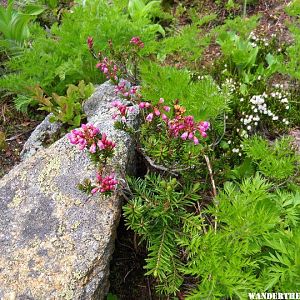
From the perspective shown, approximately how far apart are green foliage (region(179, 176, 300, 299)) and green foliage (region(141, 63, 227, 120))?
0.77 meters

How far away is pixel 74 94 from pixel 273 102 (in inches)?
75.9

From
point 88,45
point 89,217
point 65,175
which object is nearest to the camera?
point 89,217

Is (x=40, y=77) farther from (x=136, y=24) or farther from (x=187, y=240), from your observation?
(x=187, y=240)

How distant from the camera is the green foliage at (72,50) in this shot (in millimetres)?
3967

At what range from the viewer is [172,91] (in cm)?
328

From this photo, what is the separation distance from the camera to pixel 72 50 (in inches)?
162

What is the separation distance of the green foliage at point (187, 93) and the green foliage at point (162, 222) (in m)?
0.70

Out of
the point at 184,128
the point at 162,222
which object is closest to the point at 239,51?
the point at 184,128

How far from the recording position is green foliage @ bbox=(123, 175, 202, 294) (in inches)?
102

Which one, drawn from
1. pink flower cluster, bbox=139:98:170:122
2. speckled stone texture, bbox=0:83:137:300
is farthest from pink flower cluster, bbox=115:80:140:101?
pink flower cluster, bbox=139:98:170:122

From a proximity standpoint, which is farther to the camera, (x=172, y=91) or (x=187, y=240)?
(x=172, y=91)

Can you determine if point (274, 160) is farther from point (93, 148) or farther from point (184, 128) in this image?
point (93, 148)

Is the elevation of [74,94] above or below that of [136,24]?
below

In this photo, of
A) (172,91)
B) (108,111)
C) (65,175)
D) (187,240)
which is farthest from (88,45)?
(187,240)
